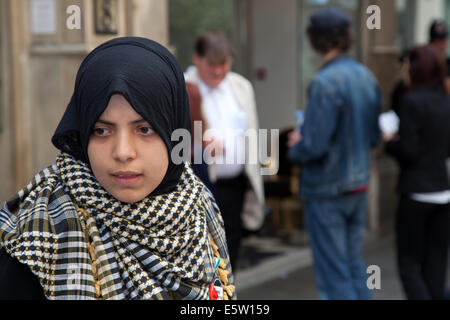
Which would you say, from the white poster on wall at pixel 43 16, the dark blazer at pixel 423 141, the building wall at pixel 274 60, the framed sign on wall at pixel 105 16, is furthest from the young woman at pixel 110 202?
the building wall at pixel 274 60

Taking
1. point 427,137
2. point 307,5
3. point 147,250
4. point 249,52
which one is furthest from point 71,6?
point 307,5

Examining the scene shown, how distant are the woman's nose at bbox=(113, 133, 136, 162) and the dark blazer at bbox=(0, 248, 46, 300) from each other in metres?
0.33

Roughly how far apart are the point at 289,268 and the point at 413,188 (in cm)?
226

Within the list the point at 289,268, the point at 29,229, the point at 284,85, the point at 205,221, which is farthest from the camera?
the point at 284,85

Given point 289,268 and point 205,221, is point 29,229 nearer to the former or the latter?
point 205,221

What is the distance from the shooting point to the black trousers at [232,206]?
4.31 meters

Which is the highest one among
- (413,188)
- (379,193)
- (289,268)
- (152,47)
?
(152,47)

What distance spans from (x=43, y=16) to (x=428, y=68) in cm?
249

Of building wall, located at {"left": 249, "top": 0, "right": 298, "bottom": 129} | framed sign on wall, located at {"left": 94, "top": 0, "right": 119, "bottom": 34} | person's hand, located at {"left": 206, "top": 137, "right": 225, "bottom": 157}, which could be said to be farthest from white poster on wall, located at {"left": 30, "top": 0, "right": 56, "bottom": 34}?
building wall, located at {"left": 249, "top": 0, "right": 298, "bottom": 129}

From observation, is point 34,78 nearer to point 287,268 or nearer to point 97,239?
point 97,239

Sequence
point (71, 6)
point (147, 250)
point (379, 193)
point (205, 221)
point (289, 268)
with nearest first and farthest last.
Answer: point (147, 250)
point (205, 221)
point (71, 6)
point (289, 268)
point (379, 193)

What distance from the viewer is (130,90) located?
1.56 meters

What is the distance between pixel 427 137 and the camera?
14.0 feet
